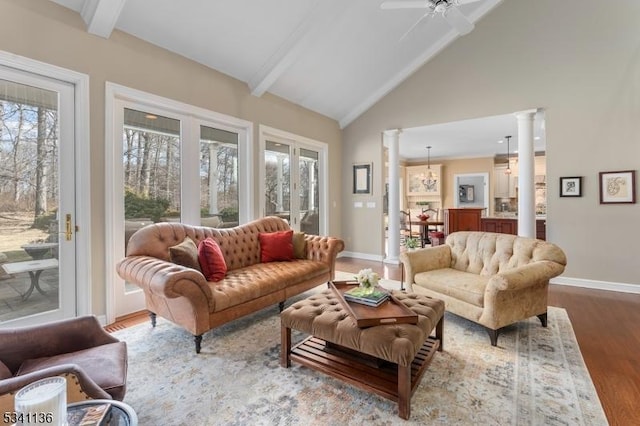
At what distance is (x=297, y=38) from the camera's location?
3.88 m

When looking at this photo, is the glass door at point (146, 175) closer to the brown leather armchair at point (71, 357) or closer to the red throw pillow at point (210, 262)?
the red throw pillow at point (210, 262)

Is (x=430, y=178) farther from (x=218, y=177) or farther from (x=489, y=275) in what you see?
(x=218, y=177)

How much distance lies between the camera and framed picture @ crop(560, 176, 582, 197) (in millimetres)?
4332

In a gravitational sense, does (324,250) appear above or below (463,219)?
below

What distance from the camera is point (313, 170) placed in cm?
609

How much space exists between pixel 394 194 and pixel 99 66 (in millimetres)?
4805

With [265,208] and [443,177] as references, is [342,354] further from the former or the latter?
[443,177]

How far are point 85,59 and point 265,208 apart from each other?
2.85 meters

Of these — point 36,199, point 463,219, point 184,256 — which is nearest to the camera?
point 36,199

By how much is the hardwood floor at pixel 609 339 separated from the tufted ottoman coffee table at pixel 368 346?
1.03 metres

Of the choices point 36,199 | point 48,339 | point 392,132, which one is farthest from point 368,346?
point 392,132

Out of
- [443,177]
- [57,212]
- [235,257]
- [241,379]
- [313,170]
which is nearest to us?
[241,379]

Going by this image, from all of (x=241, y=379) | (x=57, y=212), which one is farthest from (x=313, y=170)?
(x=241, y=379)

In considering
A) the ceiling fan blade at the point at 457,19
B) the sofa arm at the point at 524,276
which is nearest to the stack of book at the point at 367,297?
the sofa arm at the point at 524,276
